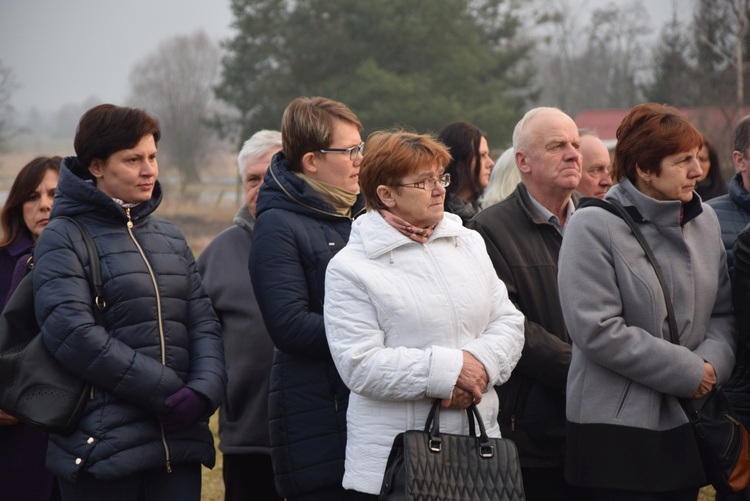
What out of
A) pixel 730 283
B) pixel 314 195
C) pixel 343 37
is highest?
pixel 314 195

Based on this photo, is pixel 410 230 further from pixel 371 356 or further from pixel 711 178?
pixel 711 178

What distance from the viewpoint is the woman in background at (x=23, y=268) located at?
14.4 ft

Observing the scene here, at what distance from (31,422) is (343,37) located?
2585 centimetres

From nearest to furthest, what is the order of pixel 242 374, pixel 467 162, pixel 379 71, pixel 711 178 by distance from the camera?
pixel 242 374 → pixel 467 162 → pixel 711 178 → pixel 379 71

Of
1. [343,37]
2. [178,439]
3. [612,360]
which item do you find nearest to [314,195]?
[178,439]

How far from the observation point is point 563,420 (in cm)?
407

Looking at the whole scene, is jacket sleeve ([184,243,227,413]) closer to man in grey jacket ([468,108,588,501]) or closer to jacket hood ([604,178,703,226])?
man in grey jacket ([468,108,588,501])

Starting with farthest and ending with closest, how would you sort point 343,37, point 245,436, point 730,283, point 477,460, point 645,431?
point 343,37
point 245,436
point 730,283
point 645,431
point 477,460

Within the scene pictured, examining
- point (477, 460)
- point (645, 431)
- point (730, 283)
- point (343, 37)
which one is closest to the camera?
point (477, 460)

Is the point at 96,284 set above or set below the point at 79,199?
below

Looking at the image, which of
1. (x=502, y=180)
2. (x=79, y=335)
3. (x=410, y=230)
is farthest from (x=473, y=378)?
(x=502, y=180)

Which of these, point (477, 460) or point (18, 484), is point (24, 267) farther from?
point (477, 460)

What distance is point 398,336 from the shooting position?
3336mm

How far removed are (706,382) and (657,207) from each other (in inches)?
26.4
